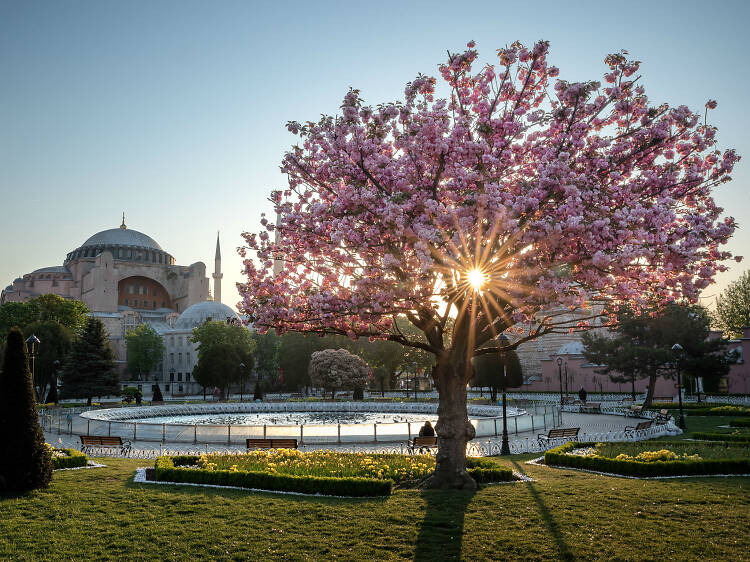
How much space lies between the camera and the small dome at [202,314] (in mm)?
86062

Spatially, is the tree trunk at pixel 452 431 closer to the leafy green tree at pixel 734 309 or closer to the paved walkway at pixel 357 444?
the paved walkway at pixel 357 444

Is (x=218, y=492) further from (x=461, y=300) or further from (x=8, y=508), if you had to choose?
(x=461, y=300)

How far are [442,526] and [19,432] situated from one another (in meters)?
8.04

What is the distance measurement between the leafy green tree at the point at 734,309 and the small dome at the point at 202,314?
194 feet

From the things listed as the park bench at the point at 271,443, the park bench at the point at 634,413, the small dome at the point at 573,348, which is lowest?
the park bench at the point at 634,413

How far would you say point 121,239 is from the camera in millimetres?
114062

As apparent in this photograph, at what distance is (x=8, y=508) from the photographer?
10305mm

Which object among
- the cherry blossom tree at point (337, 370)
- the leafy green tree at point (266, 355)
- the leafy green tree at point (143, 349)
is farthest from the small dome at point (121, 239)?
the cherry blossom tree at point (337, 370)

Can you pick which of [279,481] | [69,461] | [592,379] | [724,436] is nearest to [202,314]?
[592,379]

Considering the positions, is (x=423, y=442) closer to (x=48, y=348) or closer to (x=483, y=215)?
(x=483, y=215)

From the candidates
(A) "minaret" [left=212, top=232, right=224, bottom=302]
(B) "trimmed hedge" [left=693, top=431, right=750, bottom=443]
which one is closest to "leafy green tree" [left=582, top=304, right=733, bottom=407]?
(B) "trimmed hedge" [left=693, top=431, right=750, bottom=443]

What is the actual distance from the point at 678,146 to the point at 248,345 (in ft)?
168

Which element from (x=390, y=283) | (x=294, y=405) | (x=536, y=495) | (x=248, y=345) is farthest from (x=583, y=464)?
(x=248, y=345)

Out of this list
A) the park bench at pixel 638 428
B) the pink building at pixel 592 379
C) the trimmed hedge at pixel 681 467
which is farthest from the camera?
the pink building at pixel 592 379
